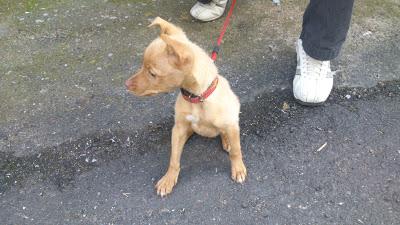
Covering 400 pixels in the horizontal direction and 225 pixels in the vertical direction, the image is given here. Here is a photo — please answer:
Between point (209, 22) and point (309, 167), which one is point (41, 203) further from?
point (209, 22)

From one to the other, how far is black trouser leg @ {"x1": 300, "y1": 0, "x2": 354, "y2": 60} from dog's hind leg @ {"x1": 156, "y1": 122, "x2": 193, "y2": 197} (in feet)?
3.51

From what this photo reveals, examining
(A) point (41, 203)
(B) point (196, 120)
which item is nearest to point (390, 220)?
(B) point (196, 120)

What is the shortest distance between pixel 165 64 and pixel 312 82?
131 centimetres

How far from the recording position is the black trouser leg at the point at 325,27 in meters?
2.69

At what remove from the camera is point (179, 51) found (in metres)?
1.90

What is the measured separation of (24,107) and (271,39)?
76.2 inches

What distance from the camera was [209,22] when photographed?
12.3ft

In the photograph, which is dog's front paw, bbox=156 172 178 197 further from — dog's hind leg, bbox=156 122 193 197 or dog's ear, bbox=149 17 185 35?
dog's ear, bbox=149 17 185 35

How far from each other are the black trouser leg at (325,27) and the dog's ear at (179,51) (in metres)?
1.16

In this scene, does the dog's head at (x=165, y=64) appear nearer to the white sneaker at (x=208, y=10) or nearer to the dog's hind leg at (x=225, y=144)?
the dog's hind leg at (x=225, y=144)

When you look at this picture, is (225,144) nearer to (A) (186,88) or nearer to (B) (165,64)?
(A) (186,88)

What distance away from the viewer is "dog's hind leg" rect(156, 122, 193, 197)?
241cm

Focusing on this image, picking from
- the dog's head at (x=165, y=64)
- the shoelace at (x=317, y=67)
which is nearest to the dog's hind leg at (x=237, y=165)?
the dog's head at (x=165, y=64)

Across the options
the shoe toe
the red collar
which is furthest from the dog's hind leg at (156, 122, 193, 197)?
the shoe toe
